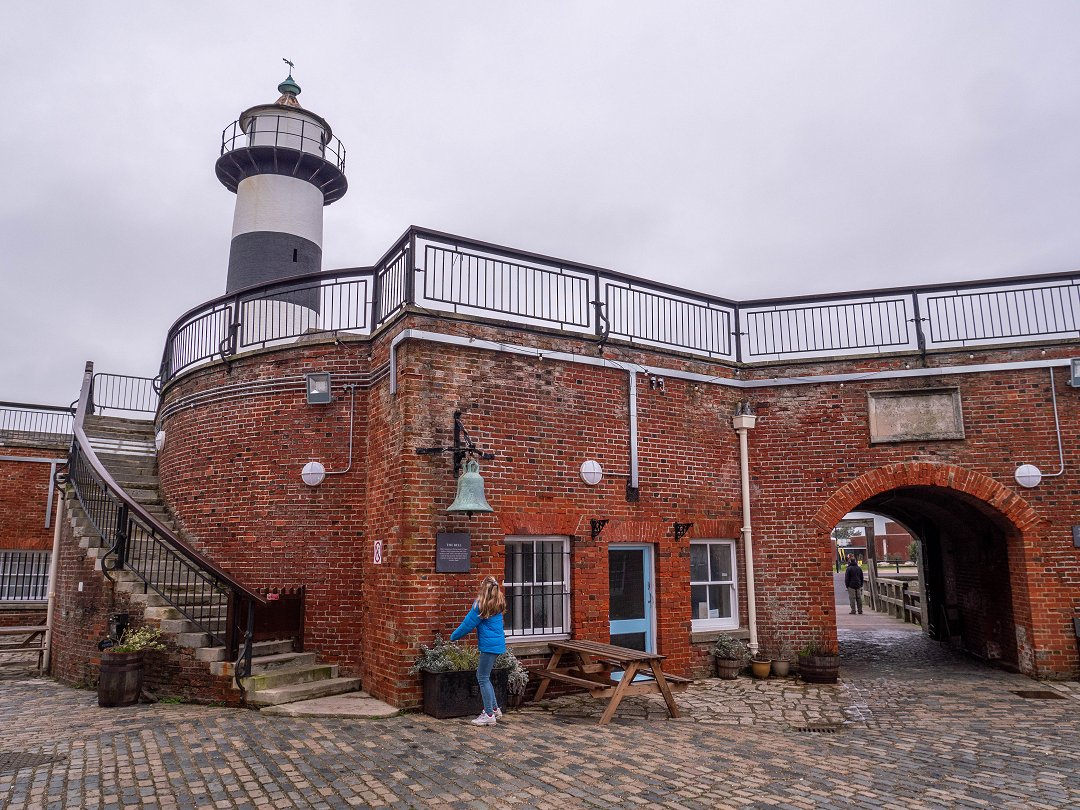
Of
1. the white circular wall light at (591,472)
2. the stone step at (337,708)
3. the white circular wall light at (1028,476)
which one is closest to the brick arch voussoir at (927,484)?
the white circular wall light at (1028,476)

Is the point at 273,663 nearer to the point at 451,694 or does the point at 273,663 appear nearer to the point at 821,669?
the point at 451,694

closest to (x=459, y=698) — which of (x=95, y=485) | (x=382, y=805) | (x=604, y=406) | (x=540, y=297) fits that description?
(x=382, y=805)

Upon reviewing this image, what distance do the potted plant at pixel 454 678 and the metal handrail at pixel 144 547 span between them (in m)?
2.02

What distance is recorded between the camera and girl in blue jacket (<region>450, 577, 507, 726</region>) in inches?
293

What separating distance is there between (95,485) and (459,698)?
6.33 m

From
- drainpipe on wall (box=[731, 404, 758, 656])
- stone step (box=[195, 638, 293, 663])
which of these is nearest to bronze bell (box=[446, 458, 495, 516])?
stone step (box=[195, 638, 293, 663])

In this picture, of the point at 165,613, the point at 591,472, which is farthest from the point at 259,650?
the point at 591,472

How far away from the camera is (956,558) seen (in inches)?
527

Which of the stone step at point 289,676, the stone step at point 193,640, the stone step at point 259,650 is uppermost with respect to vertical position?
the stone step at point 193,640

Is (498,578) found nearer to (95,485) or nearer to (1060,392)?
(95,485)

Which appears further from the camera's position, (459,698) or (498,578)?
(498,578)

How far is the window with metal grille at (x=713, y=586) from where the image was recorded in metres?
10.7

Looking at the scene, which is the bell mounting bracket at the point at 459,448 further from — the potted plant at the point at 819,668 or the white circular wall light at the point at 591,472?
the potted plant at the point at 819,668

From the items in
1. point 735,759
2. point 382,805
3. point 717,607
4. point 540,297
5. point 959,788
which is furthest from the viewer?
point 717,607
